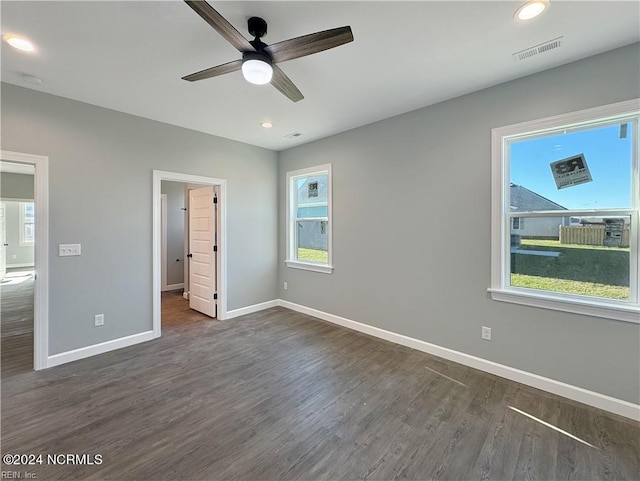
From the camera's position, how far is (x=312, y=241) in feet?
15.4

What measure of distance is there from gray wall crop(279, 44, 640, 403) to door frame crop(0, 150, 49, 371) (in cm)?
330

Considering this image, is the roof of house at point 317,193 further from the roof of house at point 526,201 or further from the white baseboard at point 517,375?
the roof of house at point 526,201

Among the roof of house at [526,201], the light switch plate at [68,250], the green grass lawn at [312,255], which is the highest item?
the roof of house at [526,201]

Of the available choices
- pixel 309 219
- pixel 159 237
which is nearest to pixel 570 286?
pixel 309 219

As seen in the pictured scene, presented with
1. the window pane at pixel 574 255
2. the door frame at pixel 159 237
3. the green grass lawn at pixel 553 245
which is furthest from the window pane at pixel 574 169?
the door frame at pixel 159 237

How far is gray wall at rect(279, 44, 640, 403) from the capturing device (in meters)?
2.24

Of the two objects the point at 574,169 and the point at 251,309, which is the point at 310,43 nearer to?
the point at 574,169

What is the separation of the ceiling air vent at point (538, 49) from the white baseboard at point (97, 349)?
4.97 meters

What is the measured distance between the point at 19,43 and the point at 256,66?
76.6 inches

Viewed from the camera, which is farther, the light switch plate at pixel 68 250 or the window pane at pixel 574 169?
the light switch plate at pixel 68 250

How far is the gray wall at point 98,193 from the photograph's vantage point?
9.41 ft

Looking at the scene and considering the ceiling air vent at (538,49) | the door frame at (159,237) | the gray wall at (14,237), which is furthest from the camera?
the gray wall at (14,237)

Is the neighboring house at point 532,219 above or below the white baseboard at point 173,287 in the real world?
above

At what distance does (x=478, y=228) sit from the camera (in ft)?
9.33
